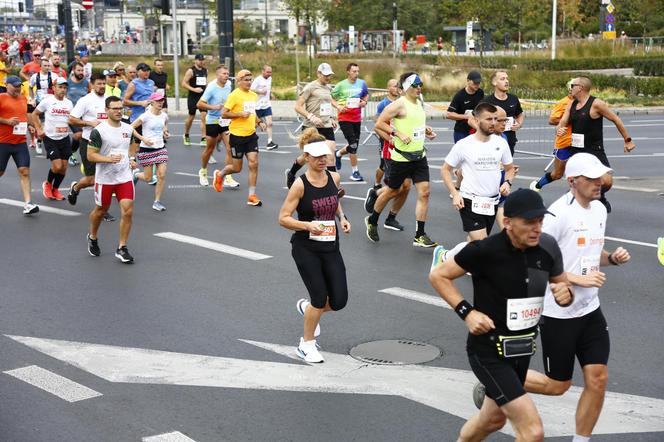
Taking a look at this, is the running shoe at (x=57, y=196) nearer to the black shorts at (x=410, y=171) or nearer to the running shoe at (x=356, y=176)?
the running shoe at (x=356, y=176)

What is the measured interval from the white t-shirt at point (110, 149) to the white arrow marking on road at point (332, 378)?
3432 millimetres

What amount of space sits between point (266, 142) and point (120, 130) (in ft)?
41.0

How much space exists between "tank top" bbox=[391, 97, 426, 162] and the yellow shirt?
3882 mm

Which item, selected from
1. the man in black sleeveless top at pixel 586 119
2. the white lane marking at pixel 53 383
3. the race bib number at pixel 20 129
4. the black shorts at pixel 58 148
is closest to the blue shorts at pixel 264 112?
the black shorts at pixel 58 148

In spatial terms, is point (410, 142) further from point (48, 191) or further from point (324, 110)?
point (48, 191)

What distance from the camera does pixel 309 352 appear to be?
7.91m

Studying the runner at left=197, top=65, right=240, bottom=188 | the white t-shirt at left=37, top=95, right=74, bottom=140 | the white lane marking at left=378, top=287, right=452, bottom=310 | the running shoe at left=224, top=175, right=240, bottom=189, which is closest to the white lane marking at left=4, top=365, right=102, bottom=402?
the white lane marking at left=378, top=287, right=452, bottom=310

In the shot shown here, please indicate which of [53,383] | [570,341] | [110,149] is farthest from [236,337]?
[110,149]

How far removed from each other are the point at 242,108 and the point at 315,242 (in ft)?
25.5

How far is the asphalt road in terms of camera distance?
21.7ft

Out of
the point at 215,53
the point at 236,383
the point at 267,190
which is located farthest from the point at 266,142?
the point at 215,53

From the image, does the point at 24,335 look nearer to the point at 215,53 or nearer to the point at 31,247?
the point at 31,247

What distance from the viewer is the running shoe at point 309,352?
310 inches

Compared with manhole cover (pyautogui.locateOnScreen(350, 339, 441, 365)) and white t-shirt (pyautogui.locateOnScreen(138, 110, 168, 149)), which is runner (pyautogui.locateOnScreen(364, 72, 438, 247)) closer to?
manhole cover (pyautogui.locateOnScreen(350, 339, 441, 365))
